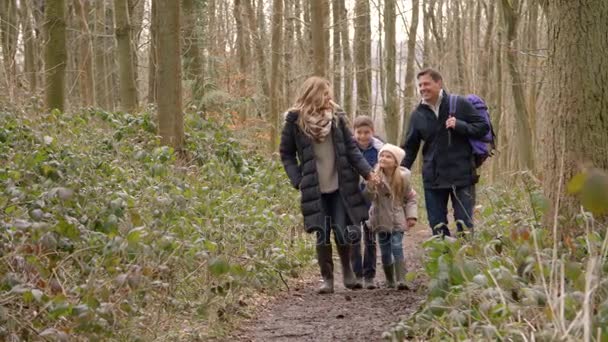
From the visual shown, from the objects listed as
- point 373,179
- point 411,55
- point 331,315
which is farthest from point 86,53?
point 331,315

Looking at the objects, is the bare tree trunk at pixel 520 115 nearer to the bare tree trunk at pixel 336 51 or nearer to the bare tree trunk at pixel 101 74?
the bare tree trunk at pixel 336 51

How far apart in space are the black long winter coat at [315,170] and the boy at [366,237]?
0.45 metres

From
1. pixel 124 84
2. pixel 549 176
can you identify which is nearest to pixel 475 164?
pixel 549 176

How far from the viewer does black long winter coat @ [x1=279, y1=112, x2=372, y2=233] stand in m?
7.42

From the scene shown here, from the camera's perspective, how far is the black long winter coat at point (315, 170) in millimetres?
7422

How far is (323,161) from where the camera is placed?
751 cm

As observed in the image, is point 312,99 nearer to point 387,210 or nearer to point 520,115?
point 387,210

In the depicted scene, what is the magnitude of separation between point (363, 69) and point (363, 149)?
14.2m

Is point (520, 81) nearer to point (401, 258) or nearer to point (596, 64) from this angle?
point (401, 258)

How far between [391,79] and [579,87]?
19.5 meters

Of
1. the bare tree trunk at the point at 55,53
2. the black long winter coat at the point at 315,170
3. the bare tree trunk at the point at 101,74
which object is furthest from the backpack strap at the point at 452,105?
the bare tree trunk at the point at 101,74

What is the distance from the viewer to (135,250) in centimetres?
505

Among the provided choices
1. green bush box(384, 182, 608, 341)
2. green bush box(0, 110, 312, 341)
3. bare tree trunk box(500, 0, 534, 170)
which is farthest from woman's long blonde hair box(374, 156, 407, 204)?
bare tree trunk box(500, 0, 534, 170)

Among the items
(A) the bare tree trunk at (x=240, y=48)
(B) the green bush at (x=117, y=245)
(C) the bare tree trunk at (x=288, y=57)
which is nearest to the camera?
(B) the green bush at (x=117, y=245)
